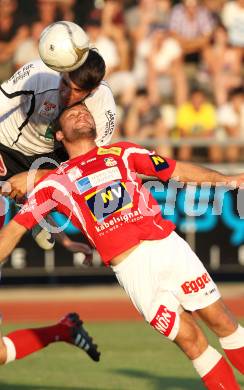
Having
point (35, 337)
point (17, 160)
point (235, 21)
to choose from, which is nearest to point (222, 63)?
point (235, 21)

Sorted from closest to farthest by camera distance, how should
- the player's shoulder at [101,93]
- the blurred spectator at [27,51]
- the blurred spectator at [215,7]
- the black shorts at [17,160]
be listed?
the player's shoulder at [101,93], the black shorts at [17,160], the blurred spectator at [27,51], the blurred spectator at [215,7]

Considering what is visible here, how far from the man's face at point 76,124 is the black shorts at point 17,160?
4.50 feet

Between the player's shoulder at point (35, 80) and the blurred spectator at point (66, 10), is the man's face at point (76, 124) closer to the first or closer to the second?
the player's shoulder at point (35, 80)

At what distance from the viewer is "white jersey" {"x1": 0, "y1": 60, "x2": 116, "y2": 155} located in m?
7.61

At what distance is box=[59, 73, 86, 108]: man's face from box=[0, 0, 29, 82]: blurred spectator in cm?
773

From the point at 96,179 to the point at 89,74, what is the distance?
3.36 ft

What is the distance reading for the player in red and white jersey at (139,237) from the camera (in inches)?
251

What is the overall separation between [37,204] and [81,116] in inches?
23.9

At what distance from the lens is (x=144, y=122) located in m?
13.9

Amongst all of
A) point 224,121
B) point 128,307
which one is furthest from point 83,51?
point 224,121

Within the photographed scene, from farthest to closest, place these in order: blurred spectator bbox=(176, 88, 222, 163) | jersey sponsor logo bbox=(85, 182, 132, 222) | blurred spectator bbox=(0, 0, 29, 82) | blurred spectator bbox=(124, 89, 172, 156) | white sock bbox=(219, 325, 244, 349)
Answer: blurred spectator bbox=(0, 0, 29, 82), blurred spectator bbox=(176, 88, 222, 163), blurred spectator bbox=(124, 89, 172, 156), white sock bbox=(219, 325, 244, 349), jersey sponsor logo bbox=(85, 182, 132, 222)

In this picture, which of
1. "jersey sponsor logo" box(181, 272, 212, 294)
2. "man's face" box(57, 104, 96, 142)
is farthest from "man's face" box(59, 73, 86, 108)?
"jersey sponsor logo" box(181, 272, 212, 294)

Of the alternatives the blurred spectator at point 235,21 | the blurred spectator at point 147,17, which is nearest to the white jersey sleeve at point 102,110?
the blurred spectator at point 147,17

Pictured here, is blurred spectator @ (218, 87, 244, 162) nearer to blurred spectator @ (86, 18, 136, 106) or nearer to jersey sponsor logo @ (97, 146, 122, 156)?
blurred spectator @ (86, 18, 136, 106)
